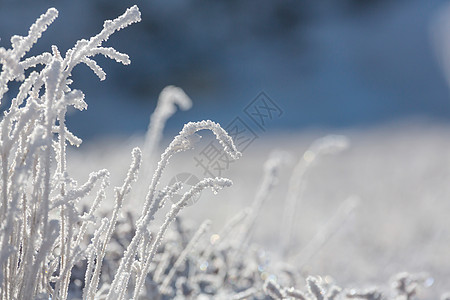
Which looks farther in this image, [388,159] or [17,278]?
[388,159]

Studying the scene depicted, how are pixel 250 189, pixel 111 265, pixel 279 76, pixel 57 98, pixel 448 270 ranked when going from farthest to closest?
pixel 279 76 < pixel 250 189 < pixel 448 270 < pixel 111 265 < pixel 57 98

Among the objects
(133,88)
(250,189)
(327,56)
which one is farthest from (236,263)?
(327,56)

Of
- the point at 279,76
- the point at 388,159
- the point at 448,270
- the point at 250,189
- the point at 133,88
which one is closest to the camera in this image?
the point at 448,270

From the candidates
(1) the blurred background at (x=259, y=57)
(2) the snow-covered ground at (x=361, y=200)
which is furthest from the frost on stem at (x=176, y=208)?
(1) the blurred background at (x=259, y=57)

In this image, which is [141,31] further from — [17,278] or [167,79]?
[17,278]

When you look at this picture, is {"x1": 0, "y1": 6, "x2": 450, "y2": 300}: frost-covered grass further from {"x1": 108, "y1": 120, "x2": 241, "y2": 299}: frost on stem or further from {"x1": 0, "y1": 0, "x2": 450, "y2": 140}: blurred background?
{"x1": 0, "y1": 0, "x2": 450, "y2": 140}: blurred background

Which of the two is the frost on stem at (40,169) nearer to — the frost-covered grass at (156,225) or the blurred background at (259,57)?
the frost-covered grass at (156,225)
